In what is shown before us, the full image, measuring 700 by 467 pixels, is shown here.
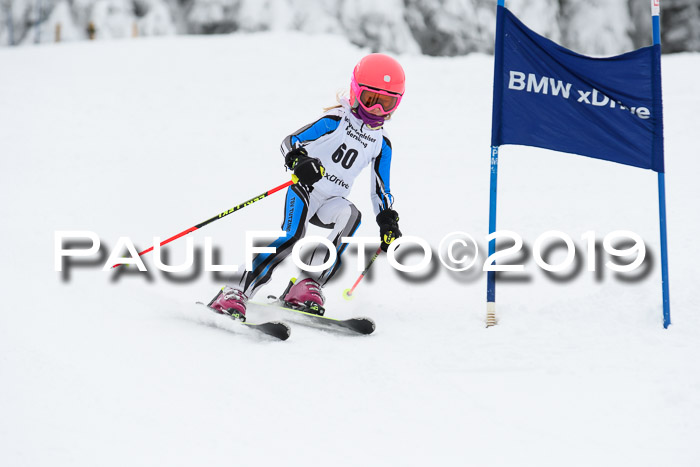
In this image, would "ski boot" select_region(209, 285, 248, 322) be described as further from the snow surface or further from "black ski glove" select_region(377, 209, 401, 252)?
"black ski glove" select_region(377, 209, 401, 252)

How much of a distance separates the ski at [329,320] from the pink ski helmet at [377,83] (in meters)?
1.38

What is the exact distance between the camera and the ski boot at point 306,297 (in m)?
4.80

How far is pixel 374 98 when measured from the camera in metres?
4.48

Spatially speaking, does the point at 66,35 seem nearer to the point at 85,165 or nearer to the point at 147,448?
the point at 85,165

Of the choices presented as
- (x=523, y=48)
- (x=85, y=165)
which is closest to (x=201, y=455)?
(x=523, y=48)

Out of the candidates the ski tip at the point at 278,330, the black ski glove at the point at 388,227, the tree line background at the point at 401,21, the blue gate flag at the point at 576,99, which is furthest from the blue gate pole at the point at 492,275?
the tree line background at the point at 401,21

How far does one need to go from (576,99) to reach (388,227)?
4.79 ft

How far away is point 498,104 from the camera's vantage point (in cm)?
460

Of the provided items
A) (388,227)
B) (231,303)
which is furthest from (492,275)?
(231,303)

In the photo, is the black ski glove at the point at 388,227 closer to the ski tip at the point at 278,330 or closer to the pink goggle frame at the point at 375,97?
the pink goggle frame at the point at 375,97

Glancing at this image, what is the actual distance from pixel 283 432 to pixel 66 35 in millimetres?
19268

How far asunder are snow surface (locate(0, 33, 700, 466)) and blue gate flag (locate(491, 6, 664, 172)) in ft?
3.36

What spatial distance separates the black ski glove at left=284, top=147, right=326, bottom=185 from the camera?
4.32 m

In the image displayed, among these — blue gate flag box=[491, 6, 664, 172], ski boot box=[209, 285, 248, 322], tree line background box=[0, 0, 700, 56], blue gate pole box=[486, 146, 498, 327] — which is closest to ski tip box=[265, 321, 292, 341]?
ski boot box=[209, 285, 248, 322]
